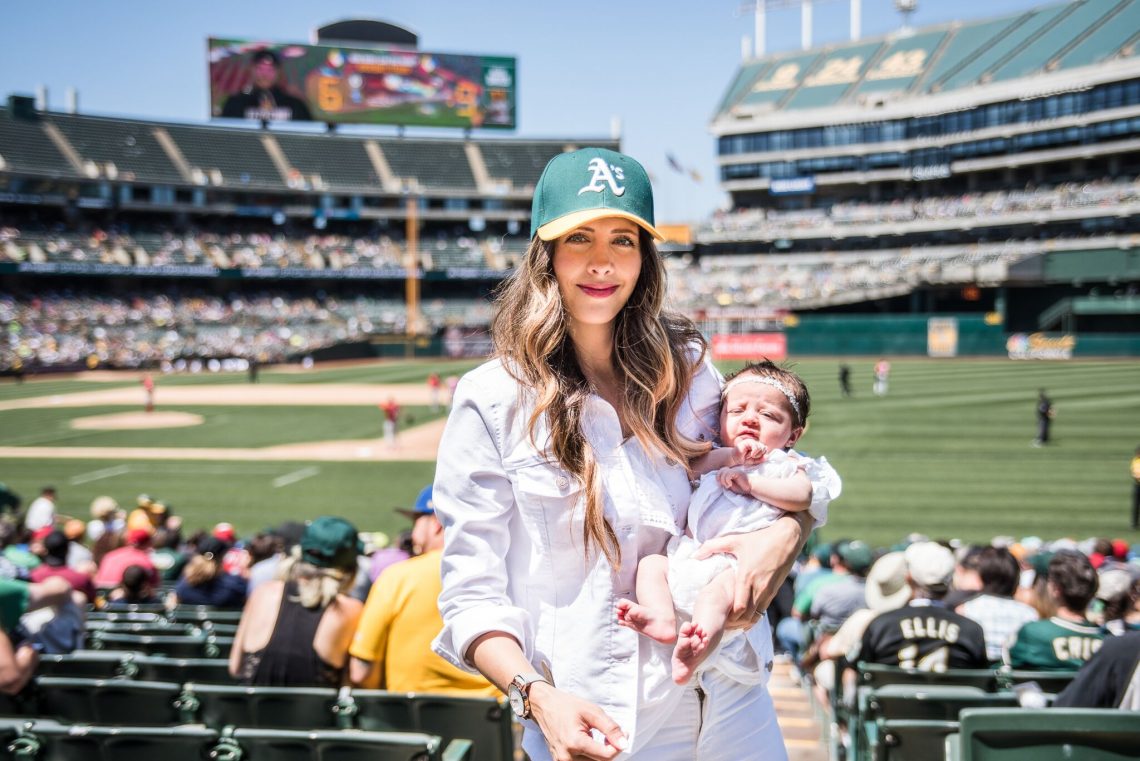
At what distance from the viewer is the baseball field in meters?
16.3

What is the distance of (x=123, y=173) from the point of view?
61219 mm

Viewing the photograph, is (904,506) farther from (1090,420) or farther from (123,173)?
(123,173)

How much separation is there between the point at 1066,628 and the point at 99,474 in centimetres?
2104

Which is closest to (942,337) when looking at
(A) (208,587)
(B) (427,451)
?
(B) (427,451)

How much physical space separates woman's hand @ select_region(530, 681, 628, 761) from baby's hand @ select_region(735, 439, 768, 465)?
2.40ft

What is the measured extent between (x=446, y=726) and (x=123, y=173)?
66342 mm

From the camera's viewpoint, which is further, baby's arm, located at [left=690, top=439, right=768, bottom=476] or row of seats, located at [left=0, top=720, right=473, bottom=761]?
row of seats, located at [left=0, top=720, right=473, bottom=761]

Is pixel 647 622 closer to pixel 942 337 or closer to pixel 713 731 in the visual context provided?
pixel 713 731

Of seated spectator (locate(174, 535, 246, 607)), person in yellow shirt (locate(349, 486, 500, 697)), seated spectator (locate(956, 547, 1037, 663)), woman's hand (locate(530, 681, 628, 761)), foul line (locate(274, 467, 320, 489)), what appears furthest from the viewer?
foul line (locate(274, 467, 320, 489))

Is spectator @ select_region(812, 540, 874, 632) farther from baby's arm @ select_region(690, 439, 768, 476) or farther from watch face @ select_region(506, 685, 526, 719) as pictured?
watch face @ select_region(506, 685, 526, 719)

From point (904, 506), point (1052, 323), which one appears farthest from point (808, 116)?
point (904, 506)

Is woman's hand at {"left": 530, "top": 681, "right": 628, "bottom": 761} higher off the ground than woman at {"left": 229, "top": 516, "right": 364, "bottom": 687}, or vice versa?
woman's hand at {"left": 530, "top": 681, "right": 628, "bottom": 761}

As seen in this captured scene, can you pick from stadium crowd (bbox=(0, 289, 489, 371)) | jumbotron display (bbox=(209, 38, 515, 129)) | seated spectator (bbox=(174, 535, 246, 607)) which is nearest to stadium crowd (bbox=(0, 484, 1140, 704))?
seated spectator (bbox=(174, 535, 246, 607))

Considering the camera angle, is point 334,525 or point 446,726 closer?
point 446,726
